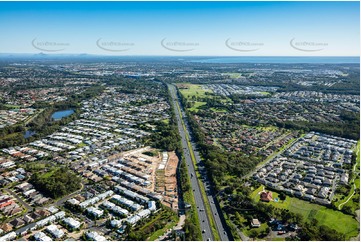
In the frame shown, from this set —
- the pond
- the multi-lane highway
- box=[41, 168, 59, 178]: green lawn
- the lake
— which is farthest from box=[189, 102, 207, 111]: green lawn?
box=[41, 168, 59, 178]: green lawn

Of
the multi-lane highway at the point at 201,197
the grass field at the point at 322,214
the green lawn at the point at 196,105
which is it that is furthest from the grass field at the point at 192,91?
the grass field at the point at 322,214

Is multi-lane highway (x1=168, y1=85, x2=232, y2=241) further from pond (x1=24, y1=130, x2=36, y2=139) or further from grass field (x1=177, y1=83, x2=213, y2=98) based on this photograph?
grass field (x1=177, y1=83, x2=213, y2=98)

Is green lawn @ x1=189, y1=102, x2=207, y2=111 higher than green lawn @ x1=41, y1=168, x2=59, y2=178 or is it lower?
higher

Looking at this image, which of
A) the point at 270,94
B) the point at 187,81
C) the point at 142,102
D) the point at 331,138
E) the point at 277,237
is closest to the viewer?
the point at 277,237

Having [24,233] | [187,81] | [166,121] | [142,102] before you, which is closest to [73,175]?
[24,233]

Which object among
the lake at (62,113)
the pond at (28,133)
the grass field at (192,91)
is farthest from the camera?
the grass field at (192,91)

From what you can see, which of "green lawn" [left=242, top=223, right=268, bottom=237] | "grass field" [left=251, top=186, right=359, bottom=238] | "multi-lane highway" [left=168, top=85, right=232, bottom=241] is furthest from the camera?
"grass field" [left=251, top=186, right=359, bottom=238]

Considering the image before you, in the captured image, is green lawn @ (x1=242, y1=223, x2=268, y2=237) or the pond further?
the pond

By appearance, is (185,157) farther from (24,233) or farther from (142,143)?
(24,233)

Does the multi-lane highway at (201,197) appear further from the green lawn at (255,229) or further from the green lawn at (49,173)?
the green lawn at (49,173)
